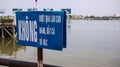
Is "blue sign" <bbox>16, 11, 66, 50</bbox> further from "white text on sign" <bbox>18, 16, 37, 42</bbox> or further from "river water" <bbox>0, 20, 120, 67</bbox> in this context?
"river water" <bbox>0, 20, 120, 67</bbox>

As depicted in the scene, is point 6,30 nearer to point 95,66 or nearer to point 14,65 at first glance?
→ point 95,66

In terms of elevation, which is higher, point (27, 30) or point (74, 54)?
point (27, 30)

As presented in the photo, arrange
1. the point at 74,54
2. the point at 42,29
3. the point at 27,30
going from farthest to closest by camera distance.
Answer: the point at 74,54 → the point at 27,30 → the point at 42,29

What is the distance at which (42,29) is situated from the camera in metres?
4.25

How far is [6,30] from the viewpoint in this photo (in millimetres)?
27609

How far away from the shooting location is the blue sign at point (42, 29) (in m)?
4.07

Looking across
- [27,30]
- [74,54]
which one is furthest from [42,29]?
[74,54]

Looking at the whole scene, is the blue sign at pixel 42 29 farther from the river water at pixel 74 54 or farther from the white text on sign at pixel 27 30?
the river water at pixel 74 54

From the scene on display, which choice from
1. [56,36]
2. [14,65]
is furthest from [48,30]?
[14,65]

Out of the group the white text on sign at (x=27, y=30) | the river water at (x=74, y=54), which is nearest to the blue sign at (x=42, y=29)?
the white text on sign at (x=27, y=30)

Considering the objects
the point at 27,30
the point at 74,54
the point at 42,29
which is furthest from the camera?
the point at 74,54

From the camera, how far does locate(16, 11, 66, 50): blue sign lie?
13.3 feet

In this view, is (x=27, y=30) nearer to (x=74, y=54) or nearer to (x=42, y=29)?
(x=42, y=29)

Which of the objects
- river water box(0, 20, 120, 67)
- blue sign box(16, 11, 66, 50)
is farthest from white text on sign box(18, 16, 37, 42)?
river water box(0, 20, 120, 67)
